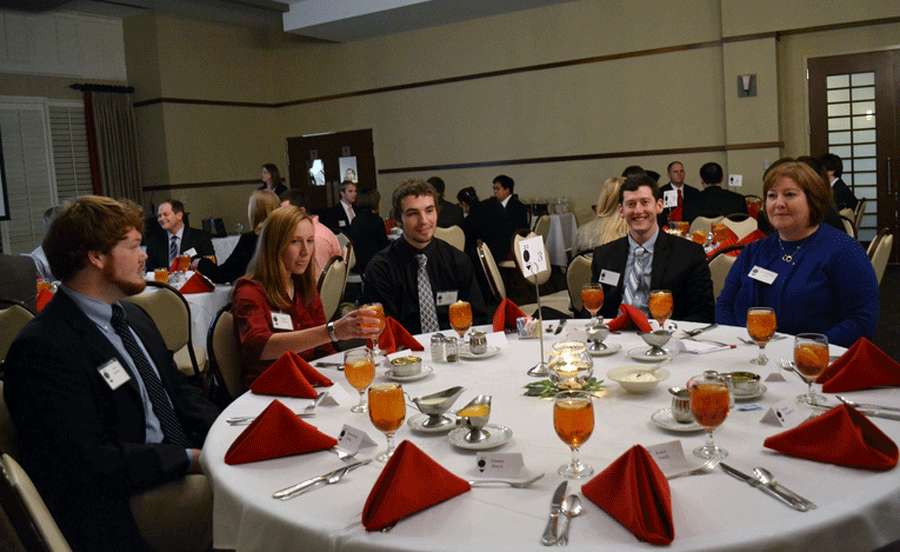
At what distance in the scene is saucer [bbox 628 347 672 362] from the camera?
7.31 ft

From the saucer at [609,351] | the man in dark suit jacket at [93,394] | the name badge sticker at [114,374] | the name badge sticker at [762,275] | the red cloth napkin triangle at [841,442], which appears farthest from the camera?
the name badge sticker at [762,275]

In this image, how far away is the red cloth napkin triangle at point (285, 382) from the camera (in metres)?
2.11

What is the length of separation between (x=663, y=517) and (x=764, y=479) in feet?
0.88

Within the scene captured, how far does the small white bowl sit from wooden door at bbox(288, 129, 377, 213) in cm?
975

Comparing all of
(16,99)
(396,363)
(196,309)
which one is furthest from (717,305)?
(16,99)

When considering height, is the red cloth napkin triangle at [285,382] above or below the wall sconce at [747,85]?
below

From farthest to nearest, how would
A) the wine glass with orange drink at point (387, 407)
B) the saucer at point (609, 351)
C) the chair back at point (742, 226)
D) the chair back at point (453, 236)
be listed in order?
the chair back at point (453, 236), the chair back at point (742, 226), the saucer at point (609, 351), the wine glass with orange drink at point (387, 407)

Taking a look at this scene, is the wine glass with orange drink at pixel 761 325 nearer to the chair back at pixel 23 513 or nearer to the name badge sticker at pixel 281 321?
the name badge sticker at pixel 281 321

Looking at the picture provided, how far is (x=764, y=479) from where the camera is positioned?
1388 mm

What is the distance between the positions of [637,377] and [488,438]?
0.51 metres

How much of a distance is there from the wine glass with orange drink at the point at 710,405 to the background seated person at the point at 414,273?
189cm

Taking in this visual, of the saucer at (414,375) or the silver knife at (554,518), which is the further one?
the saucer at (414,375)

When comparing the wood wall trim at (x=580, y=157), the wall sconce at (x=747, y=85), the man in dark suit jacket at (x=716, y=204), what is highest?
the wall sconce at (x=747, y=85)

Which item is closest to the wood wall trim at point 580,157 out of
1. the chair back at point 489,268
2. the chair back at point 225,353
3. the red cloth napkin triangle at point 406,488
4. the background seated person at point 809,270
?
the chair back at point 489,268
